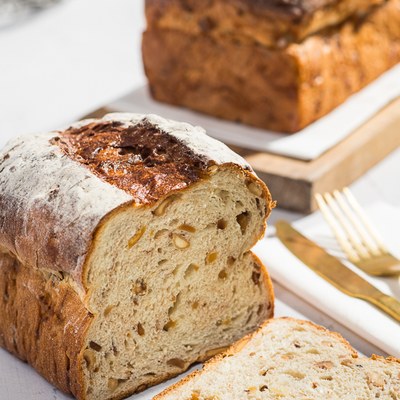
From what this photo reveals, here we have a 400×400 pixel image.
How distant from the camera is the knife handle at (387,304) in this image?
10.0 feet

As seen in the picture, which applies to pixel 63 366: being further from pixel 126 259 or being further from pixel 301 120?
pixel 301 120

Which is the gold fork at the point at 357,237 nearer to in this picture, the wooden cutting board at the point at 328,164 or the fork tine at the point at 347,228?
the fork tine at the point at 347,228

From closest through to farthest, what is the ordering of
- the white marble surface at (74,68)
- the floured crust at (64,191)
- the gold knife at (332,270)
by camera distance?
the floured crust at (64,191), the gold knife at (332,270), the white marble surface at (74,68)

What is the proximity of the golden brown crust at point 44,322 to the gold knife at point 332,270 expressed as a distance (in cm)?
99

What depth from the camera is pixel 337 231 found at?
354 cm

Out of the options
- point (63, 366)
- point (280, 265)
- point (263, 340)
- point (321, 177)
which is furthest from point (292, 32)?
point (63, 366)

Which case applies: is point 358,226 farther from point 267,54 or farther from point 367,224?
point 267,54

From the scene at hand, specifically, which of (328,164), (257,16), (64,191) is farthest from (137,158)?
(257,16)

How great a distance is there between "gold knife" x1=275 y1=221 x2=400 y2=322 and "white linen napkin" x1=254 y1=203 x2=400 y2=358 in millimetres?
20

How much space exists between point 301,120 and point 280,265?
3.67 ft

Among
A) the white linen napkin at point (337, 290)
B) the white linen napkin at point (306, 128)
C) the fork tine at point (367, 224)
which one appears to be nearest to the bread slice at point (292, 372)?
the white linen napkin at point (337, 290)

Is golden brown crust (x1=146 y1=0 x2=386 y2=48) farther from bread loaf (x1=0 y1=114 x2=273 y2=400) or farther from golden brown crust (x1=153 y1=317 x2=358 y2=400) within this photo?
golden brown crust (x1=153 y1=317 x2=358 y2=400)

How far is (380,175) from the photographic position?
4.23m

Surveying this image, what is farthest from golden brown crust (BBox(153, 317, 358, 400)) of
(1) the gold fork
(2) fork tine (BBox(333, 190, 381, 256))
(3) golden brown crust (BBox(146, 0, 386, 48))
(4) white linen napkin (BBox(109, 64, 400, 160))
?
(3) golden brown crust (BBox(146, 0, 386, 48))
